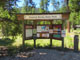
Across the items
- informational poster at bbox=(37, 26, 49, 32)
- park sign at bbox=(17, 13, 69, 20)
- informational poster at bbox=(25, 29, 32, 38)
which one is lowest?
informational poster at bbox=(25, 29, 32, 38)

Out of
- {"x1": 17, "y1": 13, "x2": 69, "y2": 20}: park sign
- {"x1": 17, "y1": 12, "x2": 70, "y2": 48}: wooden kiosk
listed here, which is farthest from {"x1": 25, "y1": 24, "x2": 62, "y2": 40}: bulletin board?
{"x1": 17, "y1": 13, "x2": 69, "y2": 20}: park sign

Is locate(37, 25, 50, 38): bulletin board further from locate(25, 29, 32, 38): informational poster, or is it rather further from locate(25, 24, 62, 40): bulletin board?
locate(25, 29, 32, 38): informational poster

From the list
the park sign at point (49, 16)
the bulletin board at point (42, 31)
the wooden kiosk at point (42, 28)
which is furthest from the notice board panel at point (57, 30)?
the park sign at point (49, 16)

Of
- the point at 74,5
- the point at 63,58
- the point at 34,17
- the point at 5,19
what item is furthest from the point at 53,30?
the point at 74,5

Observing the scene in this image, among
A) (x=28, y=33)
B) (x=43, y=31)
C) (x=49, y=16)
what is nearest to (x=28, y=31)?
(x=28, y=33)

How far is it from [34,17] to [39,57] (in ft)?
9.61

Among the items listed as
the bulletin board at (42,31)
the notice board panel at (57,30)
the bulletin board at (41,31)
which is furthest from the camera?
the bulletin board at (42,31)

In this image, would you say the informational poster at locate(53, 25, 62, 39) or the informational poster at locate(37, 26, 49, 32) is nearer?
the informational poster at locate(53, 25, 62, 39)

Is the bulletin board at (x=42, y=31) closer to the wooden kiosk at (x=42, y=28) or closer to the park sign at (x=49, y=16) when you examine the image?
the wooden kiosk at (x=42, y=28)

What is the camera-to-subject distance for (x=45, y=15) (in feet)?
24.3

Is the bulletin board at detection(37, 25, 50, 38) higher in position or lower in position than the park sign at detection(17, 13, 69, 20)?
lower

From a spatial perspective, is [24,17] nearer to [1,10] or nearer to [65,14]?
[1,10]

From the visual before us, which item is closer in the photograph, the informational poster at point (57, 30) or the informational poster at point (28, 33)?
the informational poster at point (57, 30)

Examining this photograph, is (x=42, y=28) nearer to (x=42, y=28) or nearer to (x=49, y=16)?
(x=42, y=28)
